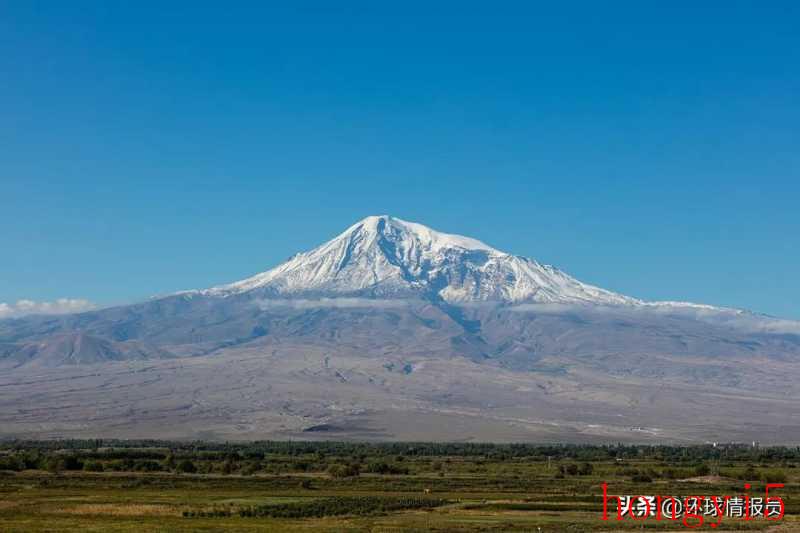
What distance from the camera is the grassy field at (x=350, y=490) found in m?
47.8

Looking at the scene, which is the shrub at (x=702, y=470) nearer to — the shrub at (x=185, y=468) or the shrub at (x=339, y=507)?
the shrub at (x=339, y=507)

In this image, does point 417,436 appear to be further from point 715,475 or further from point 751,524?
point 751,524

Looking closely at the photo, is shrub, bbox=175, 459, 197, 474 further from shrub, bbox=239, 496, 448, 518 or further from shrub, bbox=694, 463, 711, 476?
shrub, bbox=694, 463, 711, 476

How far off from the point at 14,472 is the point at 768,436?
133 m

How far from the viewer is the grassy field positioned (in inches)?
1882

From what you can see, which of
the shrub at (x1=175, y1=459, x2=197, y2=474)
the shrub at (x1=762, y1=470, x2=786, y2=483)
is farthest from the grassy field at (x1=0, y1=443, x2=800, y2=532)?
the shrub at (x1=762, y1=470, x2=786, y2=483)

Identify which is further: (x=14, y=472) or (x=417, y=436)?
(x=417, y=436)

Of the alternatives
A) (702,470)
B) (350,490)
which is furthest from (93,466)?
(702,470)

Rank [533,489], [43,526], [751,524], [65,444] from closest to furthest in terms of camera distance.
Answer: [43,526] < [751,524] < [533,489] < [65,444]

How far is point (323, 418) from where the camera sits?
194m

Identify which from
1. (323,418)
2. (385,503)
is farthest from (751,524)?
(323,418)

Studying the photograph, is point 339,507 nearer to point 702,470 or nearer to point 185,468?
point 185,468

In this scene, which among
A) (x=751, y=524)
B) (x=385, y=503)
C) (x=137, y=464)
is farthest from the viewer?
(x=137, y=464)

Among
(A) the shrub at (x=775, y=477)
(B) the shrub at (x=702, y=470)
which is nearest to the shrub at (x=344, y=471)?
(B) the shrub at (x=702, y=470)
